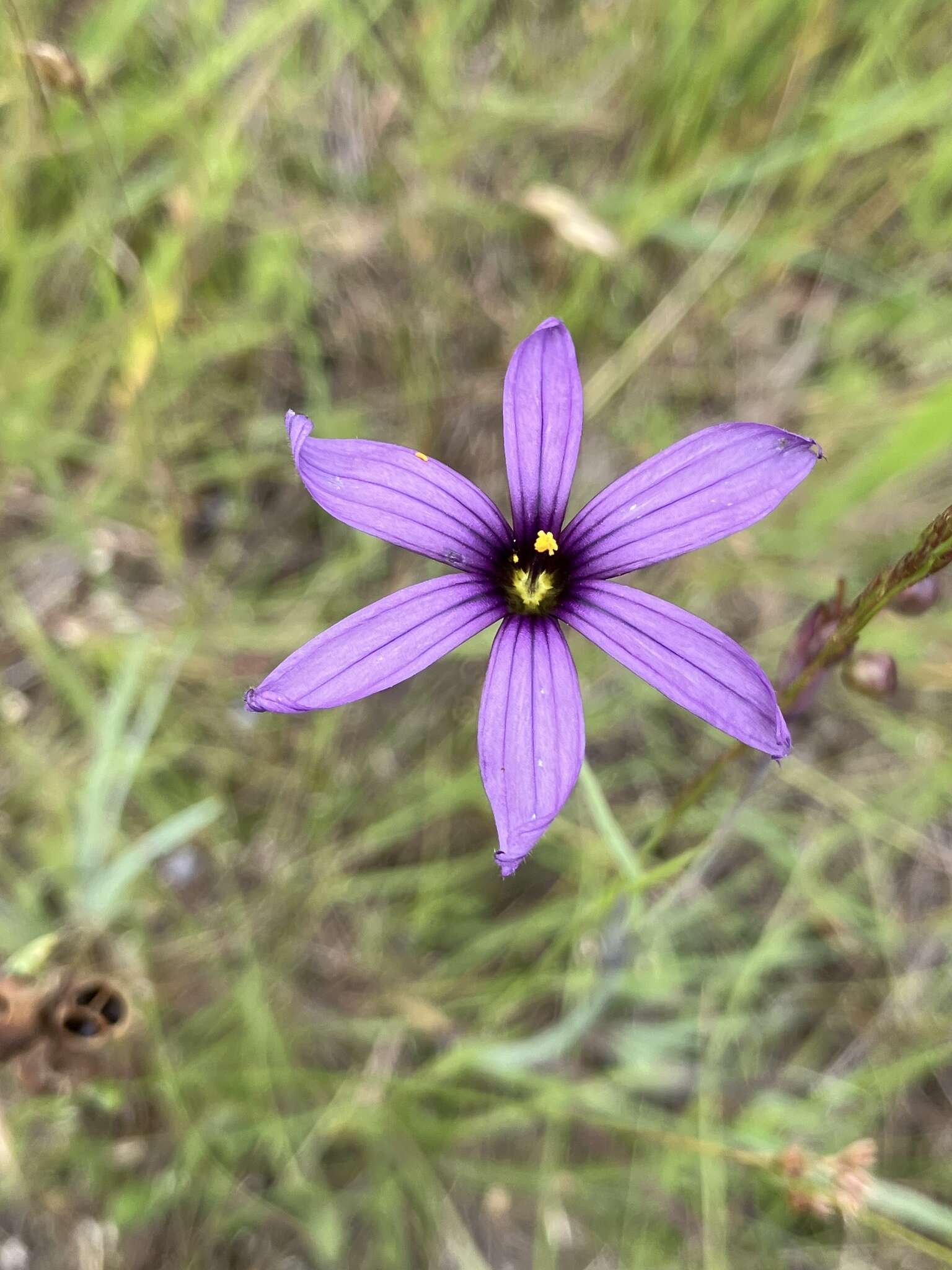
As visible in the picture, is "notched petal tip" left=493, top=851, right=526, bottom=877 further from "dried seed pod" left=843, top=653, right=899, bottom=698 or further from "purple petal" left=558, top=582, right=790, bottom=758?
"dried seed pod" left=843, top=653, right=899, bottom=698

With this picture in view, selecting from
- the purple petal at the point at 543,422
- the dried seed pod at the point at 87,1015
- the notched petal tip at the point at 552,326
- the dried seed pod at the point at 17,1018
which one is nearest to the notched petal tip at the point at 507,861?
Result: the purple petal at the point at 543,422

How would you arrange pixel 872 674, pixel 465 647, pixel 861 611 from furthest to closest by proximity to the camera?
pixel 465 647 < pixel 872 674 < pixel 861 611

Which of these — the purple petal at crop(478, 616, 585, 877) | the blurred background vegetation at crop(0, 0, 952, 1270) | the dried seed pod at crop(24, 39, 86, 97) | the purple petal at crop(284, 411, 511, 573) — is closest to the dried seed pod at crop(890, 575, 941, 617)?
the purple petal at crop(478, 616, 585, 877)

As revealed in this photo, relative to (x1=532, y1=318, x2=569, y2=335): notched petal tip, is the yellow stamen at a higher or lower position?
lower

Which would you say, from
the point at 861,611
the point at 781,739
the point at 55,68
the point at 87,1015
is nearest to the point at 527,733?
the point at 781,739

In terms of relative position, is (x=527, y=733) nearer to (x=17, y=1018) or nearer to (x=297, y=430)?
(x=297, y=430)

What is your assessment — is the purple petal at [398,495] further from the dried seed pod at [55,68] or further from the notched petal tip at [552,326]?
the dried seed pod at [55,68]
